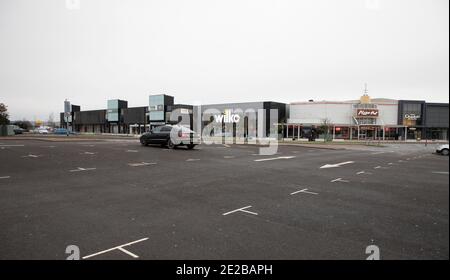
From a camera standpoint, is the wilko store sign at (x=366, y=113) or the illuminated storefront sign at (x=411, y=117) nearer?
the wilko store sign at (x=366, y=113)

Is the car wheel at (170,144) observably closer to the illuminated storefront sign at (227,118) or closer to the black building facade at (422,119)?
the illuminated storefront sign at (227,118)

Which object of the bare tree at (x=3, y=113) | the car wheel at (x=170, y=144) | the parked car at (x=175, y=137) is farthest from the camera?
the bare tree at (x=3, y=113)

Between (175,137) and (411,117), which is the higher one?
(411,117)

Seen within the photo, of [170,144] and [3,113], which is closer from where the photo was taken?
[170,144]

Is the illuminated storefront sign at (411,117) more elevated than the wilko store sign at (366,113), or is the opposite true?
the wilko store sign at (366,113)

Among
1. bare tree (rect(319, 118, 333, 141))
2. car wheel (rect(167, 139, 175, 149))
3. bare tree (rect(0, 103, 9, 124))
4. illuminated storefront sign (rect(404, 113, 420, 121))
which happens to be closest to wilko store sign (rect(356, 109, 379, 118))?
bare tree (rect(319, 118, 333, 141))

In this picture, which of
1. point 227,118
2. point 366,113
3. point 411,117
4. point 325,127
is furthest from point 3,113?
point 411,117

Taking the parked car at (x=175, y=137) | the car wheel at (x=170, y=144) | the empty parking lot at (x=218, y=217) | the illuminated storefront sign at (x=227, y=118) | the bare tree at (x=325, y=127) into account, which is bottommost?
the empty parking lot at (x=218, y=217)

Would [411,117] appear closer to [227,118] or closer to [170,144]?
[227,118]

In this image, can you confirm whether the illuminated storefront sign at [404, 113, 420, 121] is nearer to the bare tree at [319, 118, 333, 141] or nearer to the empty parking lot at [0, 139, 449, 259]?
the bare tree at [319, 118, 333, 141]

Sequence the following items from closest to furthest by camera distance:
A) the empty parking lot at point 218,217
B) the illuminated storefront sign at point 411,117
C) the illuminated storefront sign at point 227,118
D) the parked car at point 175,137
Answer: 1. the empty parking lot at point 218,217
2. the parked car at point 175,137
3. the illuminated storefront sign at point 227,118
4. the illuminated storefront sign at point 411,117

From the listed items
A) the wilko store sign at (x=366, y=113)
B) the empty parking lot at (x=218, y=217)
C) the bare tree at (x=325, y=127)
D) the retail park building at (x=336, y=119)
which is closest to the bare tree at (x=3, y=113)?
the retail park building at (x=336, y=119)
